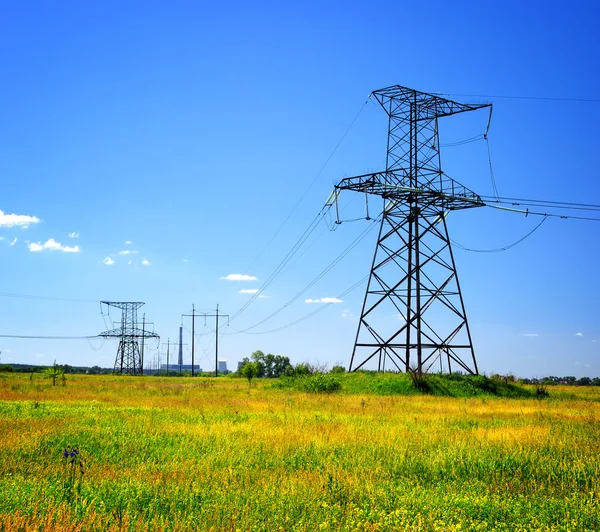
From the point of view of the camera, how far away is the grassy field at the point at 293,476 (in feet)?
24.4

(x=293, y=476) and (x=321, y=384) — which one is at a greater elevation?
(x=293, y=476)

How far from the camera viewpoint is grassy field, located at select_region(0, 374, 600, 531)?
24.4ft

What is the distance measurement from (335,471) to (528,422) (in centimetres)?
1314

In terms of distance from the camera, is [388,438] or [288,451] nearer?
[288,451]

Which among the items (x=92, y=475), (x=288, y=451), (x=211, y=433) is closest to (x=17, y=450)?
(x=92, y=475)

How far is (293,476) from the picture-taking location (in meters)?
9.84

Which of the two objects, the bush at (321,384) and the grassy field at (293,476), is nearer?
the grassy field at (293,476)

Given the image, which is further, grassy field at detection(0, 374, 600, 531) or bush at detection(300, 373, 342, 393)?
bush at detection(300, 373, 342, 393)

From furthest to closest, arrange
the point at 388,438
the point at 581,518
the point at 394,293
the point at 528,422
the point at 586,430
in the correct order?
the point at 394,293, the point at 528,422, the point at 586,430, the point at 388,438, the point at 581,518

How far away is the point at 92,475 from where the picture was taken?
9.62 metres

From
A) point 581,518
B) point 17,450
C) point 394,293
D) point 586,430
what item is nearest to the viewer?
point 581,518

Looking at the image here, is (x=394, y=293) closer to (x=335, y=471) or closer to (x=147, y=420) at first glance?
(x=147, y=420)

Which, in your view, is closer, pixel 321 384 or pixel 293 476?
pixel 293 476

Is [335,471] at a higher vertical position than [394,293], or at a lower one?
lower
